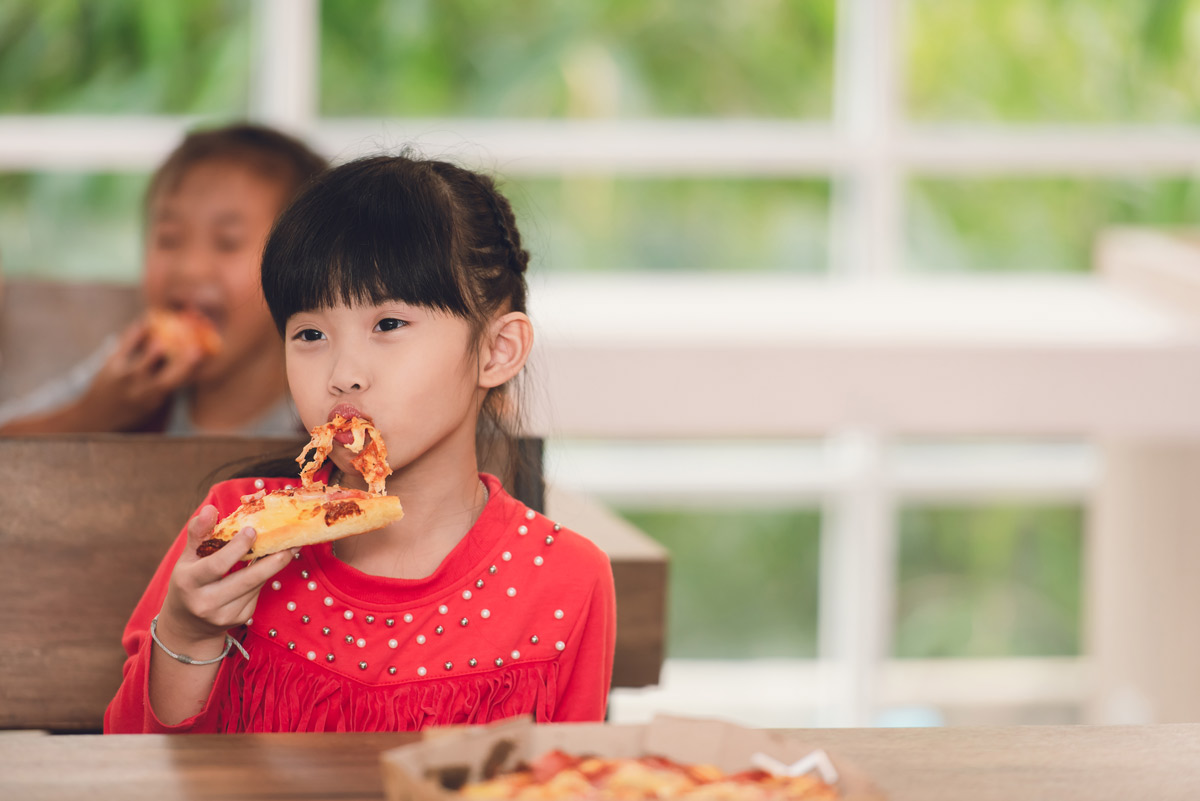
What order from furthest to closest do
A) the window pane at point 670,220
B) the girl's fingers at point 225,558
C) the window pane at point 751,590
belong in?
the window pane at point 751,590
the window pane at point 670,220
the girl's fingers at point 225,558

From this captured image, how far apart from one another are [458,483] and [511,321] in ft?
0.40

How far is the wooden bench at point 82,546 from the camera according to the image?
1020 mm

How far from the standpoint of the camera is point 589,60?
2988mm

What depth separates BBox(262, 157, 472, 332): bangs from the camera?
2.89ft

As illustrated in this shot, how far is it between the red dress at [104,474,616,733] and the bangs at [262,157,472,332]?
164 millimetres

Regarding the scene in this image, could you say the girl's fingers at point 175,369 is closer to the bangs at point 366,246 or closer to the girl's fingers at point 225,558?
the bangs at point 366,246

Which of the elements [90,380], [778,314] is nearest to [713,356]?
[778,314]

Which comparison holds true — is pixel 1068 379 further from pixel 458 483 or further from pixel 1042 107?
pixel 458 483

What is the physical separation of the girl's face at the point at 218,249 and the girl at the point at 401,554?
2.73 ft

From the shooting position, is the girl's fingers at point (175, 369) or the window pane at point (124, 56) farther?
the window pane at point (124, 56)

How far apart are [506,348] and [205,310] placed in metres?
0.96

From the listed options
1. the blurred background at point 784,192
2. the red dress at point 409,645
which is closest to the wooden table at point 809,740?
the red dress at point 409,645

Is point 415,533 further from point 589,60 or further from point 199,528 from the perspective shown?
point 589,60

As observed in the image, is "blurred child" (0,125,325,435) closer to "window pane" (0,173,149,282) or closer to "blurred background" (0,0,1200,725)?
"blurred background" (0,0,1200,725)
